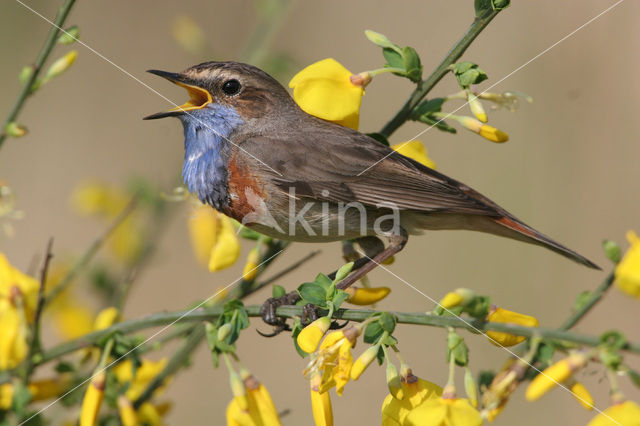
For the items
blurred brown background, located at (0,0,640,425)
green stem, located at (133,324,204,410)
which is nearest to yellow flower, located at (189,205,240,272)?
green stem, located at (133,324,204,410)

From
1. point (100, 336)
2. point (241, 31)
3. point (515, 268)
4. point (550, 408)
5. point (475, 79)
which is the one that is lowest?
point (550, 408)

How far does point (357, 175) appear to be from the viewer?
3014 millimetres

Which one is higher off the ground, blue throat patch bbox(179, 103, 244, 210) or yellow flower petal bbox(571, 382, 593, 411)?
blue throat patch bbox(179, 103, 244, 210)

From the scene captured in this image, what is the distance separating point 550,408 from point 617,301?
962mm

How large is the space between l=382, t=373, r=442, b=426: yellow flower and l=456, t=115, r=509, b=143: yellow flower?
0.93m

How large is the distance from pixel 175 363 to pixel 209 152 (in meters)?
0.97

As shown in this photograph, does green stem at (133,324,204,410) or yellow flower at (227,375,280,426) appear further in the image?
green stem at (133,324,204,410)

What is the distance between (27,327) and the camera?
235 centimetres

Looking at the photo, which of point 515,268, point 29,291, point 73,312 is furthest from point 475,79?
point 515,268

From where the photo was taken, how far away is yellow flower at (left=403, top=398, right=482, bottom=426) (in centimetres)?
178

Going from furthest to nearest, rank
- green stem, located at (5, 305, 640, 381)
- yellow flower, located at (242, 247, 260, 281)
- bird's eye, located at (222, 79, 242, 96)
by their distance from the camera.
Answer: bird's eye, located at (222, 79, 242, 96) → yellow flower, located at (242, 247, 260, 281) → green stem, located at (5, 305, 640, 381)

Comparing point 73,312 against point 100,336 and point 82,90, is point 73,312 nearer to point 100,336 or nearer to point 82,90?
point 100,336

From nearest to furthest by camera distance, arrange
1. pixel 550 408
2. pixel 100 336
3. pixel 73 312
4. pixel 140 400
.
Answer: pixel 100 336 → pixel 140 400 → pixel 73 312 → pixel 550 408

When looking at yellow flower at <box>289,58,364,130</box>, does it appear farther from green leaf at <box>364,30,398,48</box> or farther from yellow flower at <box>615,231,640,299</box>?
yellow flower at <box>615,231,640,299</box>
